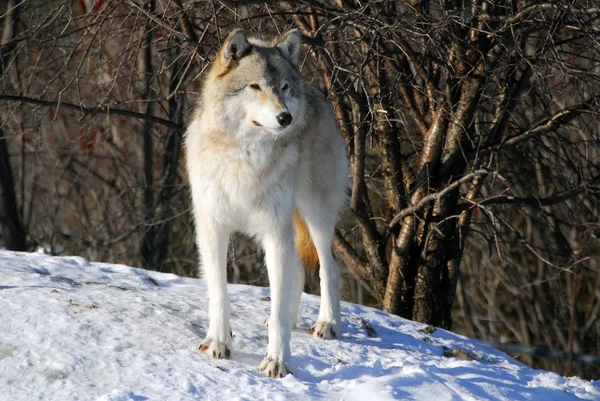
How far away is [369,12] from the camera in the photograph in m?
7.69

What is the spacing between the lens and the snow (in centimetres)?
464

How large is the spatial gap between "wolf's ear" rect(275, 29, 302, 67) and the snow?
6.83 feet

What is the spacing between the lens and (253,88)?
17.3 ft

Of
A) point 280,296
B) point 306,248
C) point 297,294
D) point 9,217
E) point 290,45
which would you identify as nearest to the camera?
point 280,296

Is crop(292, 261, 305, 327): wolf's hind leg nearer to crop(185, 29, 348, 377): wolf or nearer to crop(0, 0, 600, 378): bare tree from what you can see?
crop(185, 29, 348, 377): wolf

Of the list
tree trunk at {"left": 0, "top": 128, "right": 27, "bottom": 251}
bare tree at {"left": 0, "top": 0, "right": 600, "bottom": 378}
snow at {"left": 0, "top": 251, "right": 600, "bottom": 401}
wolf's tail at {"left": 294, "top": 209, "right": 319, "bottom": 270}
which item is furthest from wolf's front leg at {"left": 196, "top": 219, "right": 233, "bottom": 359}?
tree trunk at {"left": 0, "top": 128, "right": 27, "bottom": 251}

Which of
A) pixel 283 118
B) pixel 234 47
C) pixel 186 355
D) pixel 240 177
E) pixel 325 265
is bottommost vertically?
pixel 186 355

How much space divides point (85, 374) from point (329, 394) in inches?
59.0

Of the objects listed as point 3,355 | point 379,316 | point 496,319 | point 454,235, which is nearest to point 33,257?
point 3,355

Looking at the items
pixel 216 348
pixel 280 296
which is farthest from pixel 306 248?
pixel 216 348

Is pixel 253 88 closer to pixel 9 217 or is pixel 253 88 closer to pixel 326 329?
pixel 326 329

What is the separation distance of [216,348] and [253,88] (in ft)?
5.84

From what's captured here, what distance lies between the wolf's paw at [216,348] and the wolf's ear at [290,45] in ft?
6.99

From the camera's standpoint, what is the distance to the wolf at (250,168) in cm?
519
